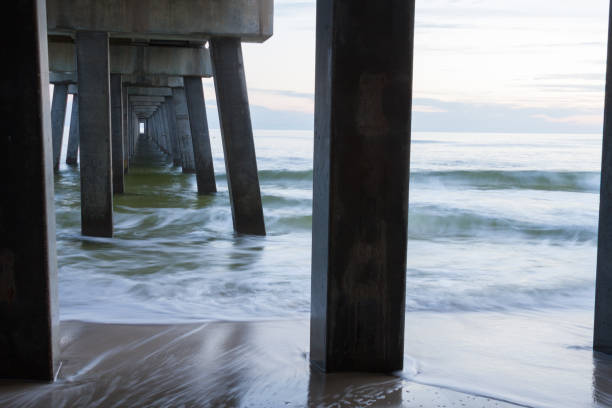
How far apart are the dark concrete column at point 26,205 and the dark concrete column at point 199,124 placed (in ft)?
35.8

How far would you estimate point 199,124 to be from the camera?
1334 centimetres

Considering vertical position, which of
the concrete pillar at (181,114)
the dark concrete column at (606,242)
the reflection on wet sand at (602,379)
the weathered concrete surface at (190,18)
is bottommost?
the reflection on wet sand at (602,379)

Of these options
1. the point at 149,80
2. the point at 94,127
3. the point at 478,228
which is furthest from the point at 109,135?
the point at 149,80

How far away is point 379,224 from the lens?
8.18 ft

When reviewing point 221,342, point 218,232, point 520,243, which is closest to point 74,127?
point 218,232

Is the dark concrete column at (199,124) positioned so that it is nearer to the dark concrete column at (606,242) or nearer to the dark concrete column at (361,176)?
the dark concrete column at (606,242)

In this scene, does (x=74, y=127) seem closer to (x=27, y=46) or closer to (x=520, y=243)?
(x=520, y=243)

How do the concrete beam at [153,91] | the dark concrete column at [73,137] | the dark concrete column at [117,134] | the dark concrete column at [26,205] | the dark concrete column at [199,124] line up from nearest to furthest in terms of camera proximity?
1. the dark concrete column at [26,205]
2. the dark concrete column at [199,124]
3. the dark concrete column at [117,134]
4. the concrete beam at [153,91]
5. the dark concrete column at [73,137]

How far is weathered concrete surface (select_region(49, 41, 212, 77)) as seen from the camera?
12203 mm

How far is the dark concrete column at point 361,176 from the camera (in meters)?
2.38

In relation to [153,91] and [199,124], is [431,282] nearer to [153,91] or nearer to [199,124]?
[199,124]

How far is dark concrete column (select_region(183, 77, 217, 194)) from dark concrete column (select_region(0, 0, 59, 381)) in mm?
10925

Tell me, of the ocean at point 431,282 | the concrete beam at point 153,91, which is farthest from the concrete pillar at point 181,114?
the ocean at point 431,282

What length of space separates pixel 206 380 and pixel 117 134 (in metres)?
11.7
